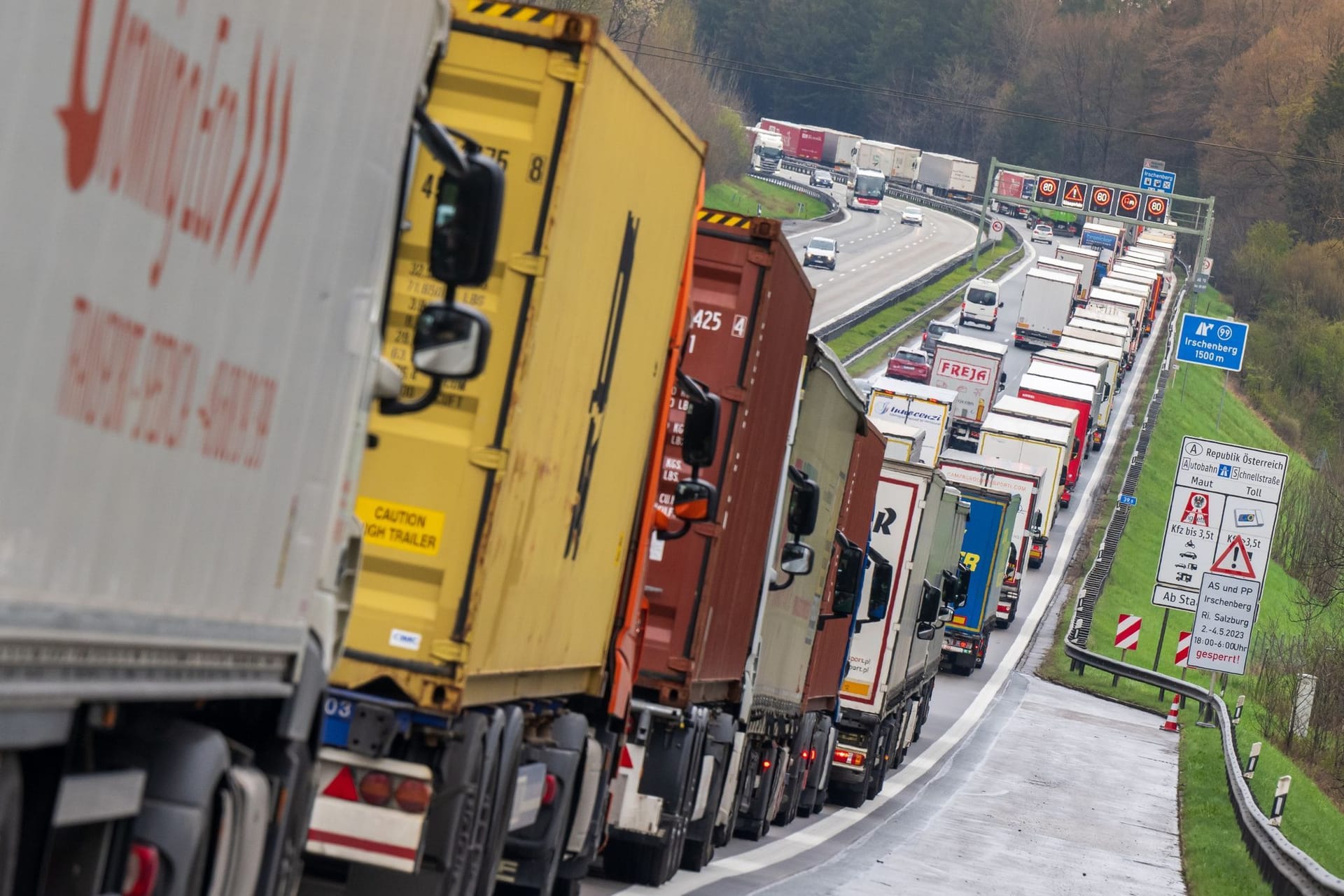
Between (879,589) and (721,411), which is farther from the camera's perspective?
(879,589)

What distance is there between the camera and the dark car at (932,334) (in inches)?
3499

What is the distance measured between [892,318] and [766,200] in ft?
108

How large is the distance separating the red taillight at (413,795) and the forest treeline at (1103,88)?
118 metres

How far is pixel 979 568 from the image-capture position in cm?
4281

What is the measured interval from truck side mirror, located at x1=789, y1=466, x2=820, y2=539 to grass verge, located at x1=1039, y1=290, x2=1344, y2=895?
6.27 m

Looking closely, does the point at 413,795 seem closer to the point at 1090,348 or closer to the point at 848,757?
the point at 848,757

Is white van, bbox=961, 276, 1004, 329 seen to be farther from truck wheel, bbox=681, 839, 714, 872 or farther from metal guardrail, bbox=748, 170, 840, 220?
truck wheel, bbox=681, 839, 714, 872

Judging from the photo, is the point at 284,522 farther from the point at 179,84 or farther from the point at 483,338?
the point at 179,84

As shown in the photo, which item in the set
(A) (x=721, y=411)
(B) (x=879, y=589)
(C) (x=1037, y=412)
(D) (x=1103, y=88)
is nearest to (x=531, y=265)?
(A) (x=721, y=411)

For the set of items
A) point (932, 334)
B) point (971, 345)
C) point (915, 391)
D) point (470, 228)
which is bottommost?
point (470, 228)

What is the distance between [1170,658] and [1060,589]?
737 cm

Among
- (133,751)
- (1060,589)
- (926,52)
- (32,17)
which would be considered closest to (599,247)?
(133,751)

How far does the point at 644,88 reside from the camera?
377 inches

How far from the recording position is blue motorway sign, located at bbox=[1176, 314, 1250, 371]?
55812 mm
